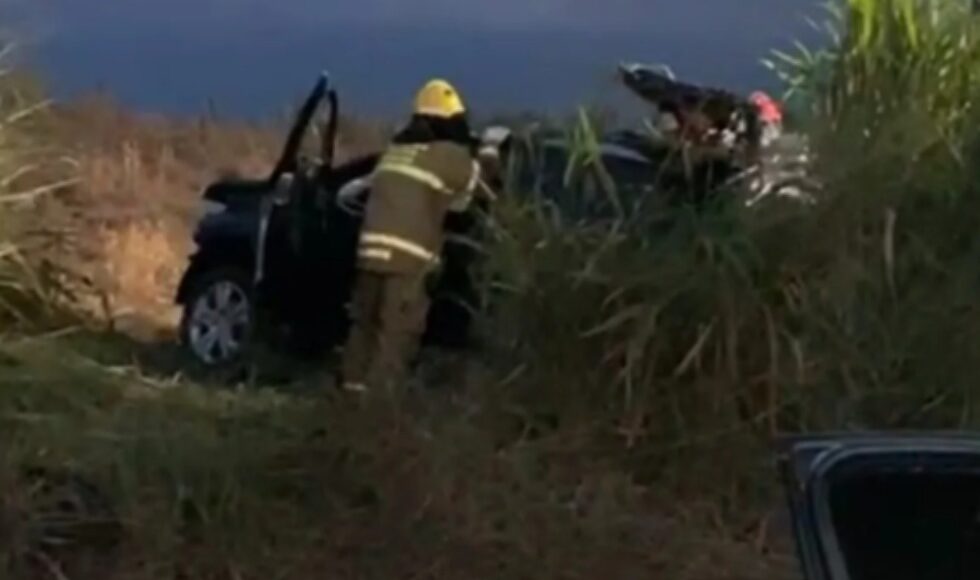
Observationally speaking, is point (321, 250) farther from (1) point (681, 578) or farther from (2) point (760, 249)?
(1) point (681, 578)

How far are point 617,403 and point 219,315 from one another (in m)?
3.98

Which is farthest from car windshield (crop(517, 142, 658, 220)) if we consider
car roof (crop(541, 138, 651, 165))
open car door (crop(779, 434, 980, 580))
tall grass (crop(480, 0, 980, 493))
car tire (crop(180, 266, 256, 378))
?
open car door (crop(779, 434, 980, 580))

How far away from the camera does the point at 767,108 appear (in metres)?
10.5

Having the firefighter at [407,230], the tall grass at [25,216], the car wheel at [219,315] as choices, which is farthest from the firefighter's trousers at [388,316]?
the car wheel at [219,315]

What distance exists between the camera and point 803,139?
1022 centimetres

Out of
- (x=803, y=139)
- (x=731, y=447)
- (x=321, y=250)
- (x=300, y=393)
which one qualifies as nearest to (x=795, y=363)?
(x=731, y=447)

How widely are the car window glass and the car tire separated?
9.32 m

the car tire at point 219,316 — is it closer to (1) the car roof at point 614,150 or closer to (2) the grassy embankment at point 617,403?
(2) the grassy embankment at point 617,403

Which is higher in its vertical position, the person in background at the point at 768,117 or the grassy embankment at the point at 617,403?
the person in background at the point at 768,117

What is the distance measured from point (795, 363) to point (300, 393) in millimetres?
2108

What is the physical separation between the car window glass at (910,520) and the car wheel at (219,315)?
9.39m

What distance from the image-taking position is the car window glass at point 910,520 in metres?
3.79

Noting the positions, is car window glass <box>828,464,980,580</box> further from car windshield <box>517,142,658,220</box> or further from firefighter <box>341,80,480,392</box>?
firefighter <box>341,80,480,392</box>

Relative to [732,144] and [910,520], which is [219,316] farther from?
[910,520]
